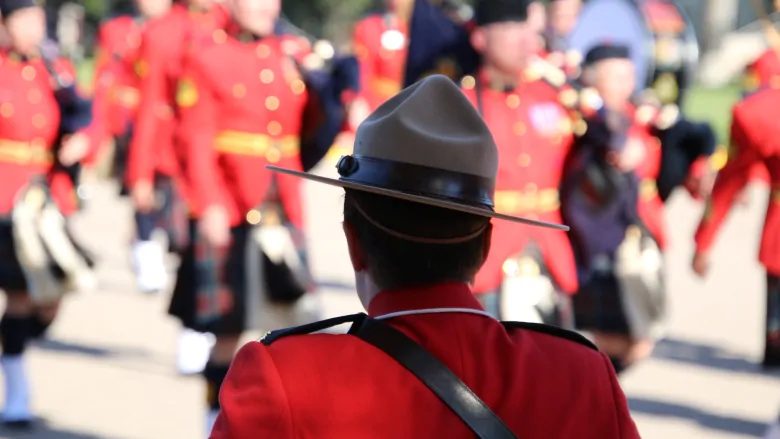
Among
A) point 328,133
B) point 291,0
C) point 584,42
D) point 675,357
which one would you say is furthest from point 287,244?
point 291,0

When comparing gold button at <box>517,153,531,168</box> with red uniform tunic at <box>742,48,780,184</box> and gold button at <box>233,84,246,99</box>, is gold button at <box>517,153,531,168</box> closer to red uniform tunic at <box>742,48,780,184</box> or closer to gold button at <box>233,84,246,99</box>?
gold button at <box>233,84,246,99</box>

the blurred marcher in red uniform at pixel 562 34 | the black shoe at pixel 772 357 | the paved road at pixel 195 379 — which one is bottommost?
the paved road at pixel 195 379

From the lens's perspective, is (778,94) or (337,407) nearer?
(337,407)

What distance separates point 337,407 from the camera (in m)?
1.91

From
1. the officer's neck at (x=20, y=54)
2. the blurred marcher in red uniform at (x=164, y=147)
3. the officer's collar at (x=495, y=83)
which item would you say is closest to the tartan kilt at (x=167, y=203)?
the blurred marcher in red uniform at (x=164, y=147)

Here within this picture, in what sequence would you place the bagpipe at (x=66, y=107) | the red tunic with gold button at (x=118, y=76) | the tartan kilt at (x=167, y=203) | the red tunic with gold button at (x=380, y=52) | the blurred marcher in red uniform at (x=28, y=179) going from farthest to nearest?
the red tunic with gold button at (x=380, y=52), the red tunic with gold button at (x=118, y=76), the tartan kilt at (x=167, y=203), the bagpipe at (x=66, y=107), the blurred marcher in red uniform at (x=28, y=179)

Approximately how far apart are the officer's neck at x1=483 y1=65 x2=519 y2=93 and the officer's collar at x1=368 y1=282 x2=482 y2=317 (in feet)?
10.2

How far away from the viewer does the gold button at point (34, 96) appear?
20.3 ft

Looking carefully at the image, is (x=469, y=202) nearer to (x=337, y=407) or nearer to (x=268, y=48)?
(x=337, y=407)

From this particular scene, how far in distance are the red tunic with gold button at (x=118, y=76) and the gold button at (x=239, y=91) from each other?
11.6ft

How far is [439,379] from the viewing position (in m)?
1.94

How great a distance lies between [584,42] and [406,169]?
4905 millimetres

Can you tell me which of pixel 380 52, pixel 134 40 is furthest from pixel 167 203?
pixel 380 52

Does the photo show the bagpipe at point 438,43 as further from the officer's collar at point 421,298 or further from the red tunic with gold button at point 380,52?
the red tunic with gold button at point 380,52
